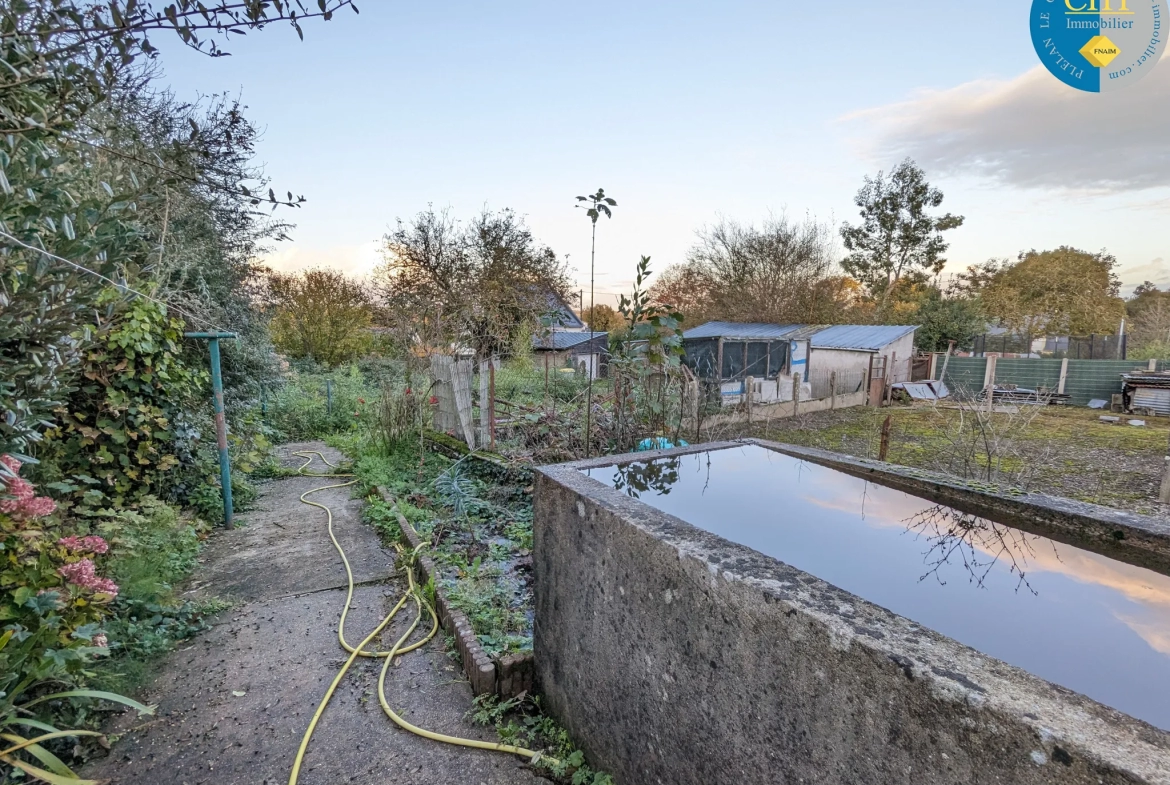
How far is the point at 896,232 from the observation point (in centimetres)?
2459

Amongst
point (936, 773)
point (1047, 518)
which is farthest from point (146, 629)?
point (1047, 518)

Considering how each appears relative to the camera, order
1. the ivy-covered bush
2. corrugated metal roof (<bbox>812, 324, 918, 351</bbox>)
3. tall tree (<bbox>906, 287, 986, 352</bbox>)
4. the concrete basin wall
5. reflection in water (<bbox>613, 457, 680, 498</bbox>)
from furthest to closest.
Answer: tall tree (<bbox>906, 287, 986, 352</bbox>) < corrugated metal roof (<bbox>812, 324, 918, 351</bbox>) < the ivy-covered bush < reflection in water (<bbox>613, 457, 680, 498</bbox>) < the concrete basin wall

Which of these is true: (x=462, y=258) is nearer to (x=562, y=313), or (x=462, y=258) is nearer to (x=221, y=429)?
(x=562, y=313)

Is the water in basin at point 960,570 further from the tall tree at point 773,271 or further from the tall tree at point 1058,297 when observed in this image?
the tall tree at point 1058,297

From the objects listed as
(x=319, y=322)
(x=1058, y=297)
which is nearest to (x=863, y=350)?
(x=1058, y=297)

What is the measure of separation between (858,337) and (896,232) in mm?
12325

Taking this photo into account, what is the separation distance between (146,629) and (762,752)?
3652 millimetres

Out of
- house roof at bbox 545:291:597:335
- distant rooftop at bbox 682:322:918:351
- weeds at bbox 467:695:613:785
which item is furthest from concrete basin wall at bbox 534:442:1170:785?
distant rooftop at bbox 682:322:918:351

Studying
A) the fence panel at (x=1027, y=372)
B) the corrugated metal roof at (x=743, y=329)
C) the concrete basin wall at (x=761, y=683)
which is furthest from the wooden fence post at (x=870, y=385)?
the concrete basin wall at (x=761, y=683)

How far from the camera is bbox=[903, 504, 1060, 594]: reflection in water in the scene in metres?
1.50

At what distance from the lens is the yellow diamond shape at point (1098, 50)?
5.02 m

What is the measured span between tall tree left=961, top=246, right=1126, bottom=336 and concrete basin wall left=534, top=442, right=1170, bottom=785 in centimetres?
2729

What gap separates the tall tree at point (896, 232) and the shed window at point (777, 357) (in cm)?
1405

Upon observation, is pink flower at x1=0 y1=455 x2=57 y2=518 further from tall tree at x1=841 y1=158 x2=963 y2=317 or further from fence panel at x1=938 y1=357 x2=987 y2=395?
tall tree at x1=841 y1=158 x2=963 y2=317
